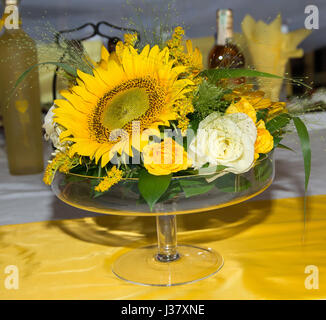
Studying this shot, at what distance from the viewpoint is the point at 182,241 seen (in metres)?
0.74

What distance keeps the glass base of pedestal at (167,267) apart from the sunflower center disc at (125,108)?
0.68 feet

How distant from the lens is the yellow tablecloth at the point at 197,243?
55cm

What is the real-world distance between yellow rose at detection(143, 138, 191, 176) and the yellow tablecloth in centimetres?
16

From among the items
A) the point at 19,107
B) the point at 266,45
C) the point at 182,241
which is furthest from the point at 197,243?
the point at 266,45

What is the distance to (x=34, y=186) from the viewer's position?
102 cm

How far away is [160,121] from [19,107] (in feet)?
2.30

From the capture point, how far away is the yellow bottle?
1.01 meters

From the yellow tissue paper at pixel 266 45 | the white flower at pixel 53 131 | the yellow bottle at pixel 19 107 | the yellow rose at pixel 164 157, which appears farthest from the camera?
the yellow tissue paper at pixel 266 45

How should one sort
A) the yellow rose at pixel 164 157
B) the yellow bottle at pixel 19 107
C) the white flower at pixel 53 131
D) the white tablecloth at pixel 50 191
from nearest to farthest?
1. the yellow rose at pixel 164 157
2. the white flower at pixel 53 131
3. the white tablecloth at pixel 50 191
4. the yellow bottle at pixel 19 107

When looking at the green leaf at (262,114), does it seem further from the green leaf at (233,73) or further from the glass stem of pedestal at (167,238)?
the glass stem of pedestal at (167,238)

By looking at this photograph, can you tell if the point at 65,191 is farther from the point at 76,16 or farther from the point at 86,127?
the point at 76,16

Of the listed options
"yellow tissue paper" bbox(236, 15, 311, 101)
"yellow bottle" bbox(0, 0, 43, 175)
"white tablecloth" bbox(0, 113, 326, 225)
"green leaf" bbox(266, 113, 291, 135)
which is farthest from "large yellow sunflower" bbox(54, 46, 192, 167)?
"yellow tissue paper" bbox(236, 15, 311, 101)

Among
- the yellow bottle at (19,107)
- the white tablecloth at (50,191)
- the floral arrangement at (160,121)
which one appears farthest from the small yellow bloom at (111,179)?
the yellow bottle at (19,107)

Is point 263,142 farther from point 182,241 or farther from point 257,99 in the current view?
point 182,241
